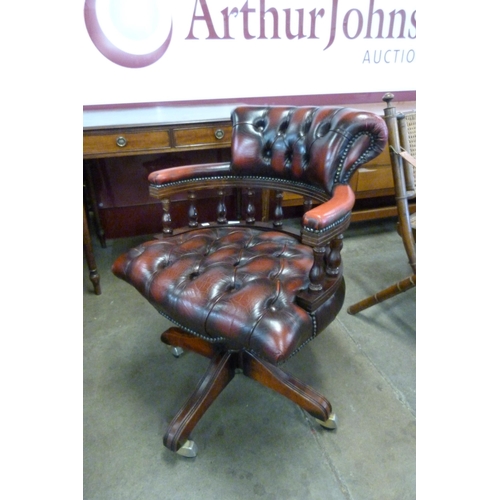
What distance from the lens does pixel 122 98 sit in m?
1.75

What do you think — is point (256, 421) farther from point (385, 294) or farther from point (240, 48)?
point (240, 48)

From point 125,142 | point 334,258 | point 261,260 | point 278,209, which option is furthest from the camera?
point 125,142

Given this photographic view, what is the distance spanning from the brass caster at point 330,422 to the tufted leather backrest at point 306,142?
71cm

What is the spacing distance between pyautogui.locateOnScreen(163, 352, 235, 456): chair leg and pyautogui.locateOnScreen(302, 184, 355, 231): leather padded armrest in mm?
593

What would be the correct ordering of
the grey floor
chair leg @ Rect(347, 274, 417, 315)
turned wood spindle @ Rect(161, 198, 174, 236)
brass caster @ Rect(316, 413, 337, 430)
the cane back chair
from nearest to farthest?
the grey floor, brass caster @ Rect(316, 413, 337, 430), turned wood spindle @ Rect(161, 198, 174, 236), the cane back chair, chair leg @ Rect(347, 274, 417, 315)

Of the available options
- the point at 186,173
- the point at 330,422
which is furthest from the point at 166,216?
the point at 330,422

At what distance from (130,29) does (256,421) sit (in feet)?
6.14

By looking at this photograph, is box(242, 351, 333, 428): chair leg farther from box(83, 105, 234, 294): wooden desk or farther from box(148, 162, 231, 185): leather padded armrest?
box(83, 105, 234, 294): wooden desk

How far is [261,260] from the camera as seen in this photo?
103cm

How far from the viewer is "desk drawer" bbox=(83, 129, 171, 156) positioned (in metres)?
1.57

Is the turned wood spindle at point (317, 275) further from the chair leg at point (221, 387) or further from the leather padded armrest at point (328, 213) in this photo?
the chair leg at point (221, 387)

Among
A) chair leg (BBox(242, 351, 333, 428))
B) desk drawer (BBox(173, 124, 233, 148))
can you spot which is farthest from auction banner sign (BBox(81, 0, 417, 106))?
chair leg (BBox(242, 351, 333, 428))

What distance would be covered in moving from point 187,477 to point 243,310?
556 millimetres
